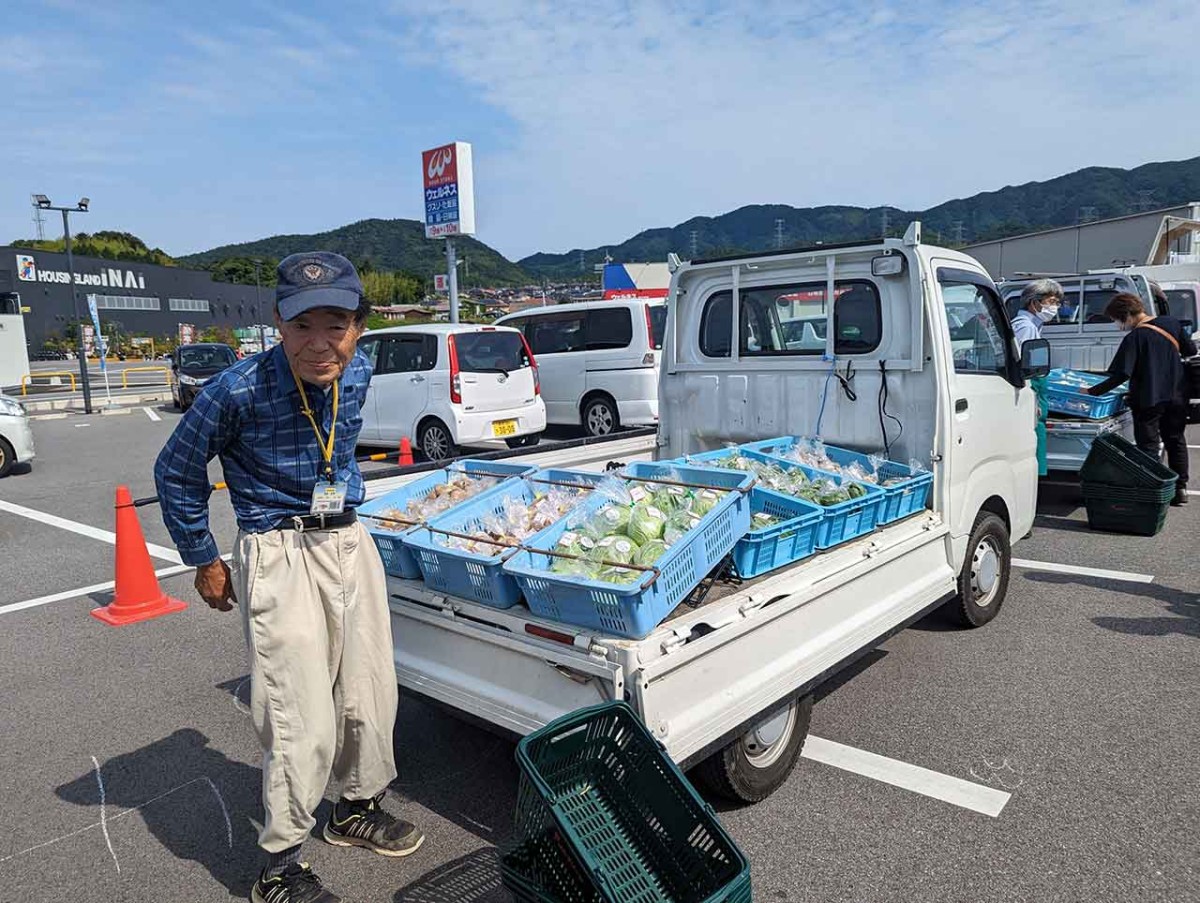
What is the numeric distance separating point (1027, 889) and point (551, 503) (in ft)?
7.13

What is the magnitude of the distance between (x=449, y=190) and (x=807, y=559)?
18.9 metres

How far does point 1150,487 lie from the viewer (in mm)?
6863

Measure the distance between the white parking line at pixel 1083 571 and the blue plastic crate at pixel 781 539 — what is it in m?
3.57

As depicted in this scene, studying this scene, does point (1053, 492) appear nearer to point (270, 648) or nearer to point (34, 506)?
point (270, 648)

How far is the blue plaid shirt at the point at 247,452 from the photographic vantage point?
254 centimetres

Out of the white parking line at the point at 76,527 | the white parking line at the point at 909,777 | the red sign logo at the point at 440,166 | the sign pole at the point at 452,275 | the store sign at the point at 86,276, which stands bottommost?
the white parking line at the point at 909,777

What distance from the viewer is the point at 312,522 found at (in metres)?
2.64

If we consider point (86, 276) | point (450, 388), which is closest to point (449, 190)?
point (450, 388)

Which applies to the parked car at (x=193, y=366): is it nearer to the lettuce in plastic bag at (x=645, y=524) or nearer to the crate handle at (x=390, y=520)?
the crate handle at (x=390, y=520)

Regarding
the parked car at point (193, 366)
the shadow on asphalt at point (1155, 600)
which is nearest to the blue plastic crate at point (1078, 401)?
the shadow on asphalt at point (1155, 600)

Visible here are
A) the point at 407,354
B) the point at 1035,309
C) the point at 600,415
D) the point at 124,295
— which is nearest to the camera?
the point at 1035,309

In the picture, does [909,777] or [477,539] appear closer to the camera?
[477,539]

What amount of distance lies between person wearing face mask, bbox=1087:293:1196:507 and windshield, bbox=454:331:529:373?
6784mm

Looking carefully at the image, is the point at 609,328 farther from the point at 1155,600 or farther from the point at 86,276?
the point at 86,276
